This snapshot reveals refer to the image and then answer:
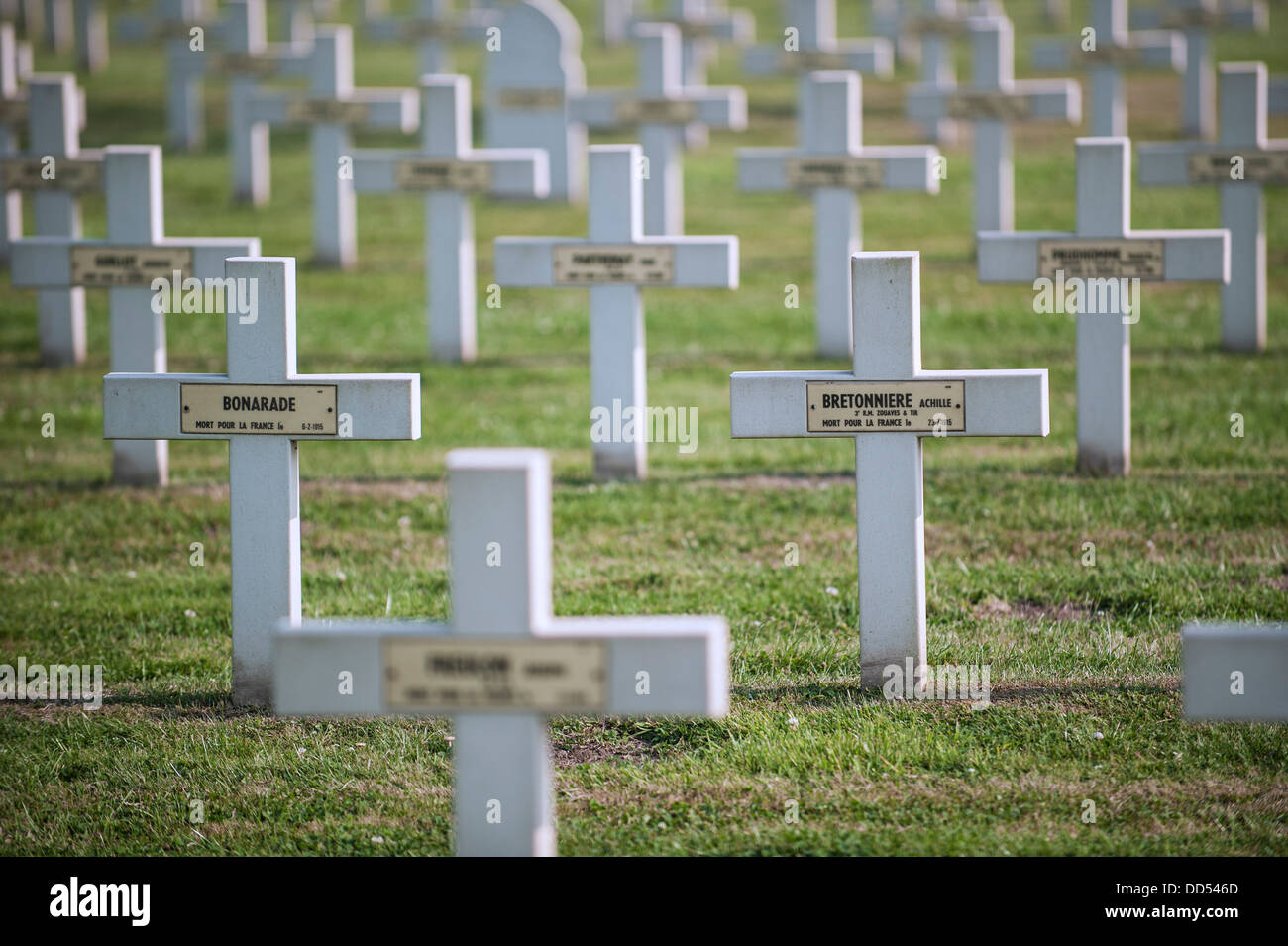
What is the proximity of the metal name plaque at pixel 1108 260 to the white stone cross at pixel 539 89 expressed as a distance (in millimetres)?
8396

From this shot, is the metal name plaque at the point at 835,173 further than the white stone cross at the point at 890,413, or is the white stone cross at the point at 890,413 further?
the metal name plaque at the point at 835,173

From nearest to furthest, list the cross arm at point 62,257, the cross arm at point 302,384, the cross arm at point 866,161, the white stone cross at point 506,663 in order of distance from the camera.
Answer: the white stone cross at point 506,663 → the cross arm at point 302,384 → the cross arm at point 62,257 → the cross arm at point 866,161

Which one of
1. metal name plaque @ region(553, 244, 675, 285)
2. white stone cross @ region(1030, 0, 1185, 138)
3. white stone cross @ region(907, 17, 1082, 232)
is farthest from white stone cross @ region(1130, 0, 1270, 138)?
metal name plaque @ region(553, 244, 675, 285)

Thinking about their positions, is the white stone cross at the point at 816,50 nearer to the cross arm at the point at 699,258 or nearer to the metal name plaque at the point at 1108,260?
the cross arm at the point at 699,258

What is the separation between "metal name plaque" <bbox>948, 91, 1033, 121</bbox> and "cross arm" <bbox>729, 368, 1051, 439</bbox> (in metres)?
9.60

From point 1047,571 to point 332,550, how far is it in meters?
3.27

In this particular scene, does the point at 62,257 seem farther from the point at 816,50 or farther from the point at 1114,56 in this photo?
the point at 1114,56

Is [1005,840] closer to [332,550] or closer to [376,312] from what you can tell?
[332,550]

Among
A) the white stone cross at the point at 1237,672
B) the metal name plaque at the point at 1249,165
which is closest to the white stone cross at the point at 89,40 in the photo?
the metal name plaque at the point at 1249,165

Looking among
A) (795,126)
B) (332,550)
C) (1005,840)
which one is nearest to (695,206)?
(795,126)

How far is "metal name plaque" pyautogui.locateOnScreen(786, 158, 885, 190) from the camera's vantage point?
1196 cm

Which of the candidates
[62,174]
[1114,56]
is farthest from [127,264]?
[1114,56]

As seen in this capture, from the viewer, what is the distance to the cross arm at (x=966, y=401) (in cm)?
595

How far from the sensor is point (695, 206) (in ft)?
56.9
